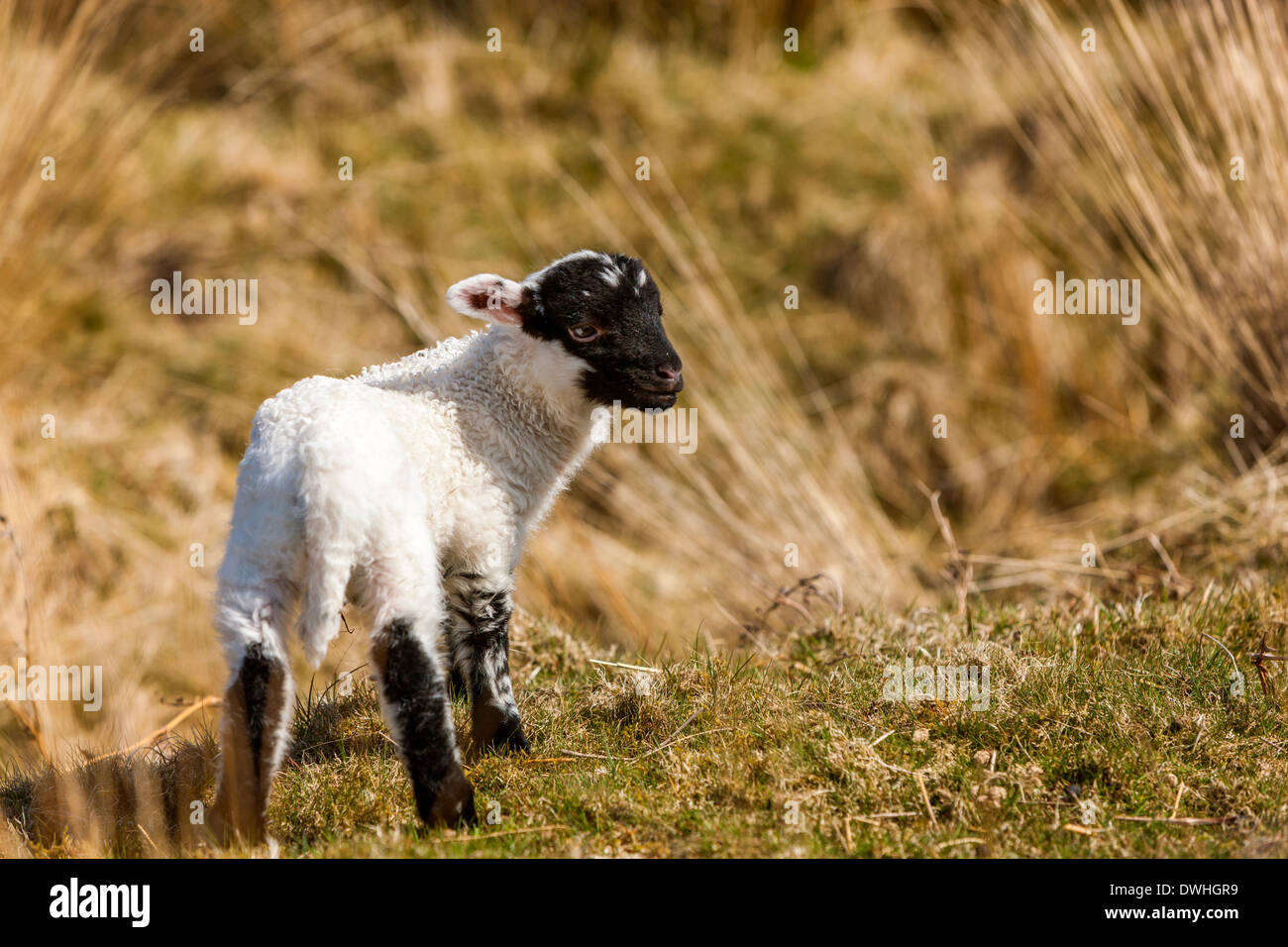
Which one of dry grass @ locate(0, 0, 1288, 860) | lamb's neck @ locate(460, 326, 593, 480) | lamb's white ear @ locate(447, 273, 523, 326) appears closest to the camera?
lamb's white ear @ locate(447, 273, 523, 326)

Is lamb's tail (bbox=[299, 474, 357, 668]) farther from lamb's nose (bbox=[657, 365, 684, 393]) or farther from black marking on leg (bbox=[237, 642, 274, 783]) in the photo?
lamb's nose (bbox=[657, 365, 684, 393])

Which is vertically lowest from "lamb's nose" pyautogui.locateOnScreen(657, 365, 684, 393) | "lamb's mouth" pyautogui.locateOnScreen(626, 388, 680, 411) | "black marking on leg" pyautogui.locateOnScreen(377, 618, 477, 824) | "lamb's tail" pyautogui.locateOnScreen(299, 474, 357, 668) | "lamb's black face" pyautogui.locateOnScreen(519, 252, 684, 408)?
"black marking on leg" pyautogui.locateOnScreen(377, 618, 477, 824)

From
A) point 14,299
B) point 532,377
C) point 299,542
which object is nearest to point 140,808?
point 299,542

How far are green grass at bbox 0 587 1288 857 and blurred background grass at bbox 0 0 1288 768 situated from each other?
3.82 ft

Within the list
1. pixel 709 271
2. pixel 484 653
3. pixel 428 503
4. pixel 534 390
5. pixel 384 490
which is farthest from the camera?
pixel 709 271

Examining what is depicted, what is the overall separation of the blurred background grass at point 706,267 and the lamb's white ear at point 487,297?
1.74 metres

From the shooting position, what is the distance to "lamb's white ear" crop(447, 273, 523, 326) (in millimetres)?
4102

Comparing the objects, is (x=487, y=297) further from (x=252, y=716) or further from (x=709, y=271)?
(x=709, y=271)

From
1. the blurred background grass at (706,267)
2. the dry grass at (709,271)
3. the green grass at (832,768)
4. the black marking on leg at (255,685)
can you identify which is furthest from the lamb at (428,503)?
the blurred background grass at (706,267)

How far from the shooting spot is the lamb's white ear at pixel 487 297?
4102 mm

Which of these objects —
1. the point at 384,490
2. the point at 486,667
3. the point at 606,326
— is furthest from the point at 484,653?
the point at 606,326

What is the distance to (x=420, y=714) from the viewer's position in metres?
3.46

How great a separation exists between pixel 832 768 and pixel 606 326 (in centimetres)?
168

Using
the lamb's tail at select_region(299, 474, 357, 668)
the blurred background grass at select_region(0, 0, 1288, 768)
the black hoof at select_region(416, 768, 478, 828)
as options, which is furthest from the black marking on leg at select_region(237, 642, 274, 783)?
the blurred background grass at select_region(0, 0, 1288, 768)
